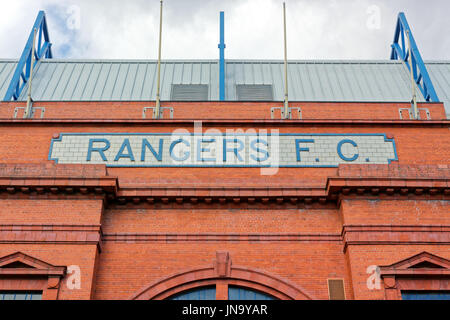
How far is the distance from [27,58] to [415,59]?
1755 cm

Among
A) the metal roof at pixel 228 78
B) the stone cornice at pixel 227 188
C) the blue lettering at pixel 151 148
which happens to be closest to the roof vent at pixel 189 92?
the metal roof at pixel 228 78

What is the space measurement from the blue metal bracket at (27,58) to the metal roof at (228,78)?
0.49 metres

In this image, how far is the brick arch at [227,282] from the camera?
62.8ft

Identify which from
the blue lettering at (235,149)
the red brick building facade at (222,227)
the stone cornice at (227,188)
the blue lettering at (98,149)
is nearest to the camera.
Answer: the red brick building facade at (222,227)

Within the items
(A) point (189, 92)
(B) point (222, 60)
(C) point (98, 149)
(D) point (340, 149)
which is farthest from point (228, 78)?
(C) point (98, 149)

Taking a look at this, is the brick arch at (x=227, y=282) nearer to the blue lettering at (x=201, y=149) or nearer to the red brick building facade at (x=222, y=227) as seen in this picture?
the red brick building facade at (x=222, y=227)

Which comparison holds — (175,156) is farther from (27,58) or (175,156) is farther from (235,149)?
(27,58)

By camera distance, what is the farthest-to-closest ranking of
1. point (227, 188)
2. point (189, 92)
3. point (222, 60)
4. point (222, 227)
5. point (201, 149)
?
point (222, 60), point (189, 92), point (201, 149), point (227, 188), point (222, 227)

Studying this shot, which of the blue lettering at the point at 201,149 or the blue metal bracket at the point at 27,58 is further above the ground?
the blue metal bracket at the point at 27,58

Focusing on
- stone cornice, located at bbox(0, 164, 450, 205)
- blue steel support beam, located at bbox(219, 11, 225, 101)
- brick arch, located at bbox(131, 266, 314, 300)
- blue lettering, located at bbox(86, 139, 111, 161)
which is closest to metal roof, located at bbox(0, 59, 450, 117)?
blue steel support beam, located at bbox(219, 11, 225, 101)

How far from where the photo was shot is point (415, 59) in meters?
29.6

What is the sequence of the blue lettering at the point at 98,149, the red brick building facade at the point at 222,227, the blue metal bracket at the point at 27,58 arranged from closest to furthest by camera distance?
the red brick building facade at the point at 222,227 < the blue lettering at the point at 98,149 < the blue metal bracket at the point at 27,58

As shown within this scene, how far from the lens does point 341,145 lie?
884 inches

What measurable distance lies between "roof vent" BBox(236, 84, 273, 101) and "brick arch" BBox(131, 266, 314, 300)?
1018 centimetres
